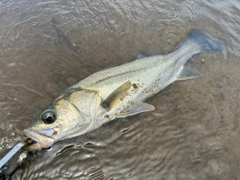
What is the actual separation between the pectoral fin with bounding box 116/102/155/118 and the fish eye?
1123 mm

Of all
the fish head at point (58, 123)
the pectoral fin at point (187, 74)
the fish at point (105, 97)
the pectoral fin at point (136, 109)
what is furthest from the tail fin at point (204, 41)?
the fish head at point (58, 123)

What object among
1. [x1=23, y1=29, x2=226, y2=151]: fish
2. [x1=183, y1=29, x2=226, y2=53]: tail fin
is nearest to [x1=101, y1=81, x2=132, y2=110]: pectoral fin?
[x1=23, y1=29, x2=226, y2=151]: fish

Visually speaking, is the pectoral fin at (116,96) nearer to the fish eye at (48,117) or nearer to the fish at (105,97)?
the fish at (105,97)

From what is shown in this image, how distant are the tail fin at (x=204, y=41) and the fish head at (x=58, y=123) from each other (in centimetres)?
293

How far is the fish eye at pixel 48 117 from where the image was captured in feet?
11.4

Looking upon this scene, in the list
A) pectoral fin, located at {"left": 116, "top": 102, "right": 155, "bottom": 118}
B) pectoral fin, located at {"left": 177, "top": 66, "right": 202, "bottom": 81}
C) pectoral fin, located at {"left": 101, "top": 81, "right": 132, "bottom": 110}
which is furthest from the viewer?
pectoral fin, located at {"left": 177, "top": 66, "right": 202, "bottom": 81}

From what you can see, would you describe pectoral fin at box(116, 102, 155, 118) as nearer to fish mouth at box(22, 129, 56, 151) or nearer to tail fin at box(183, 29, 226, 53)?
fish mouth at box(22, 129, 56, 151)

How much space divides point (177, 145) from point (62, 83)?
2.35 meters

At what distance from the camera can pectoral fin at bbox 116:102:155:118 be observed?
4.25m

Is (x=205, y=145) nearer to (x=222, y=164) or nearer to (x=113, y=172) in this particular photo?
(x=222, y=164)

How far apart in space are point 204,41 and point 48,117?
153 inches

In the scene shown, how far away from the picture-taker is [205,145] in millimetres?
4227

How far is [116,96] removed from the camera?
4.18 m

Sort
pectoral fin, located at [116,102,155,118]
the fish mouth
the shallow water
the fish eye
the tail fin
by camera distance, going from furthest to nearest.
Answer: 1. the tail fin
2. pectoral fin, located at [116,102,155,118]
3. the shallow water
4. the fish eye
5. the fish mouth
